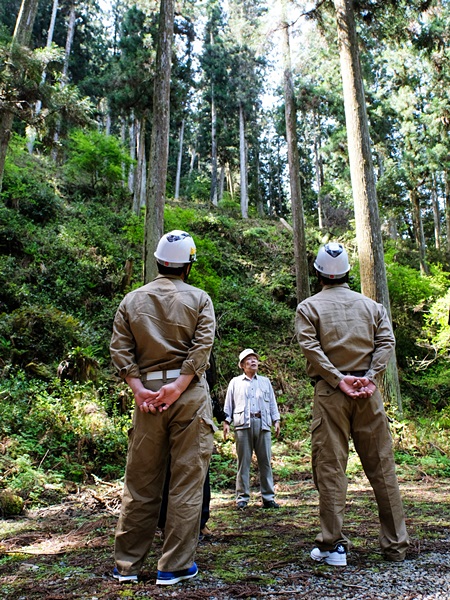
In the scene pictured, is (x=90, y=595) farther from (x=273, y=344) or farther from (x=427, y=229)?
(x=427, y=229)

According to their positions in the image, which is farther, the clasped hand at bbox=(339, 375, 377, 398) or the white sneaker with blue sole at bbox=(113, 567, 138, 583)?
the clasped hand at bbox=(339, 375, 377, 398)

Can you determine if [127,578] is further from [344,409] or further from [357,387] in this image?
[357,387]

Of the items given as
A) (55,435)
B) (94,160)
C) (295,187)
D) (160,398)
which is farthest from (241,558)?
(94,160)

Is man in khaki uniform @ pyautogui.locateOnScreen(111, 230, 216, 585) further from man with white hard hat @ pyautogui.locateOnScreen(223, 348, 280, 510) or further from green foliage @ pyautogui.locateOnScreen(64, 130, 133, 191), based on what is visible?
green foliage @ pyautogui.locateOnScreen(64, 130, 133, 191)

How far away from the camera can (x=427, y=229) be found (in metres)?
40.3

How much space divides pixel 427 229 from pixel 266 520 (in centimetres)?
4043

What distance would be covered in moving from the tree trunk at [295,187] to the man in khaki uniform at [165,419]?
37.2 ft

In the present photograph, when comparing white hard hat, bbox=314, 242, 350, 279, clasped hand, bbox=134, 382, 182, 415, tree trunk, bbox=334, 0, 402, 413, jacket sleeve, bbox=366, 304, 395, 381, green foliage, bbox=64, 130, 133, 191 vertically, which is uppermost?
green foliage, bbox=64, 130, 133, 191

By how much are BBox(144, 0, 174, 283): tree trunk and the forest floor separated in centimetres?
521

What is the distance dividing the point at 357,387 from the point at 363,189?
24.6 feet

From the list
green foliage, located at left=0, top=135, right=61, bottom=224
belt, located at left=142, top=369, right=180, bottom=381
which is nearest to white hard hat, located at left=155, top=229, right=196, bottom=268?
belt, located at left=142, top=369, right=180, bottom=381

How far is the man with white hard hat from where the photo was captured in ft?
19.4

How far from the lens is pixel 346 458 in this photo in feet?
11.0

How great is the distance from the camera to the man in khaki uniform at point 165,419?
2916 mm
